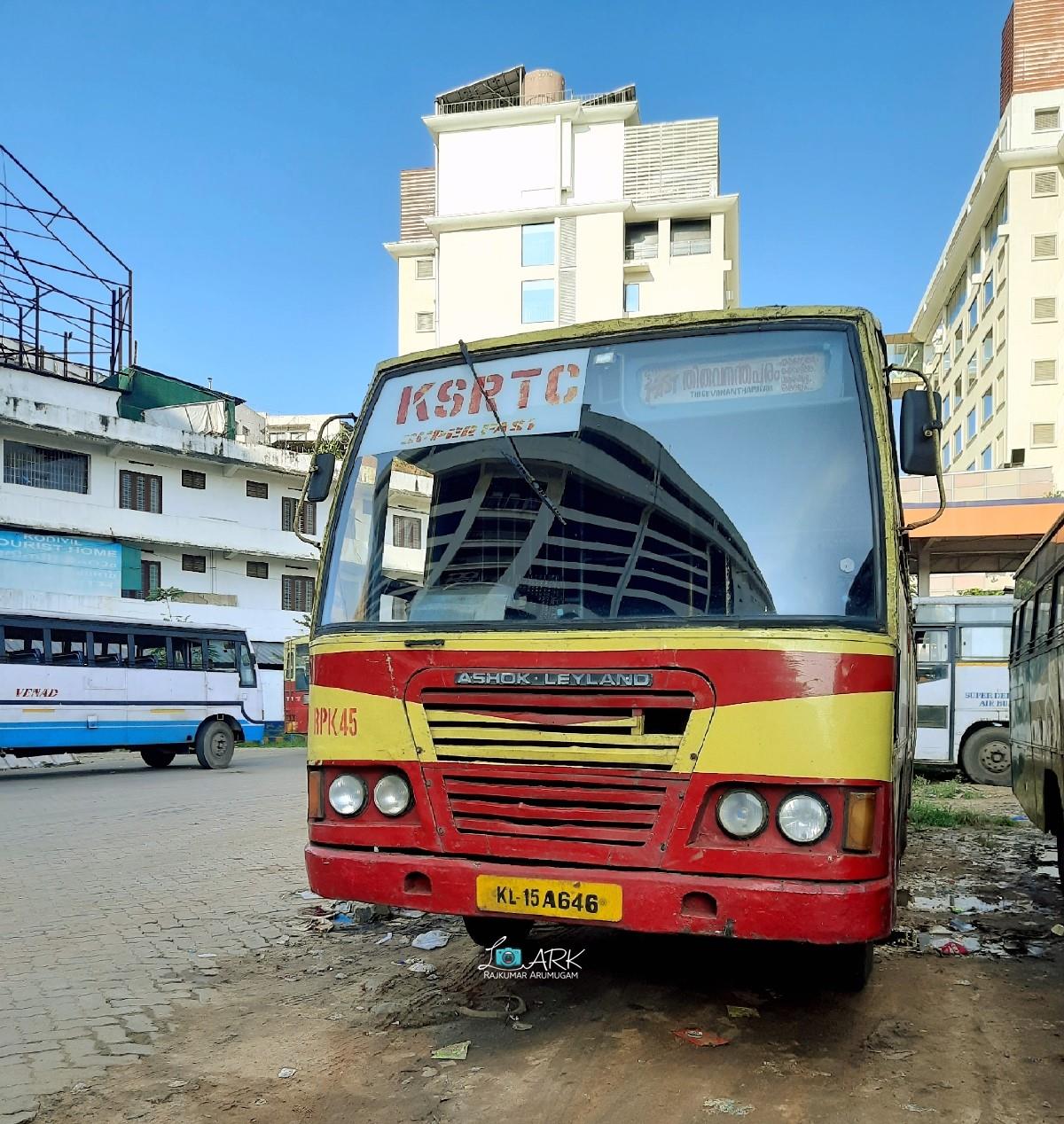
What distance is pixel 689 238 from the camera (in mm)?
52344

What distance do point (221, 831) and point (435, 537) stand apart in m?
Result: 7.74

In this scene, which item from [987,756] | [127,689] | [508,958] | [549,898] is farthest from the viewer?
[127,689]

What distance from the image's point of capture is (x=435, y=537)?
4.40 metres

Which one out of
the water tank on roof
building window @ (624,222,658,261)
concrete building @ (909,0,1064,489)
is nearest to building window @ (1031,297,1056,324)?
concrete building @ (909,0,1064,489)

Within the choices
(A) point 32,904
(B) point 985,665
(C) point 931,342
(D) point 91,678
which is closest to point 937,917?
(A) point 32,904

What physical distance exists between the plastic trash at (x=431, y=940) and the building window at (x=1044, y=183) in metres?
45.3

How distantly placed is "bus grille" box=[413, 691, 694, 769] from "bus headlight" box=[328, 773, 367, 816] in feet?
1.33

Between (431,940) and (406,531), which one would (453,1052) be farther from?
(406,531)

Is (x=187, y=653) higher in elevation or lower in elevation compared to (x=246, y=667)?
higher

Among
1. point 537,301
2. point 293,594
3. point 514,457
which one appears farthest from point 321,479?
point 537,301

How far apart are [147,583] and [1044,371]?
114 feet

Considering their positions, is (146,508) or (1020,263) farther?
(1020,263)

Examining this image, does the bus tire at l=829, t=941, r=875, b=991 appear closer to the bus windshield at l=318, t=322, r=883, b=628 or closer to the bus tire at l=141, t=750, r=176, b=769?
the bus windshield at l=318, t=322, r=883, b=628

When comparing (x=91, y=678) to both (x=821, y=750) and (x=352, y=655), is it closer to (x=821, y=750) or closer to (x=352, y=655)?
(x=352, y=655)
